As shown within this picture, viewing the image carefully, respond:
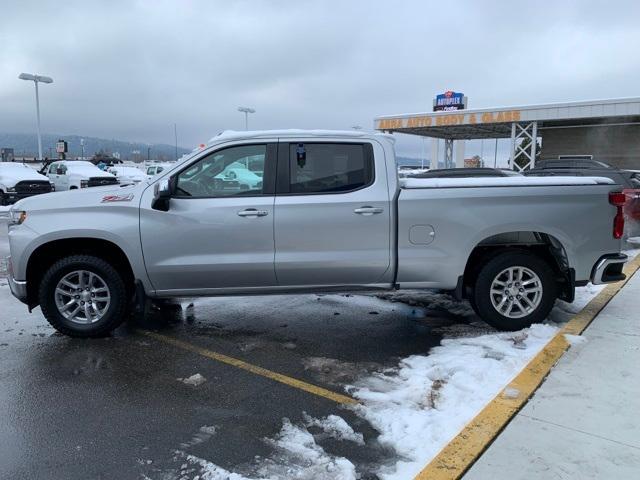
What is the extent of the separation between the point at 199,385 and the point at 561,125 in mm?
24936

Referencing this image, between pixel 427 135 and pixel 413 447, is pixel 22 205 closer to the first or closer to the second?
pixel 413 447

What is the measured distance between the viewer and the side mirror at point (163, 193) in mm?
4898

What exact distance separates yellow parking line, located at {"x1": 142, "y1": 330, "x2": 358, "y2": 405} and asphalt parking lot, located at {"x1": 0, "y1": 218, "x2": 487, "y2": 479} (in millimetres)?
15

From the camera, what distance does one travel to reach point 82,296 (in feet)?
17.2

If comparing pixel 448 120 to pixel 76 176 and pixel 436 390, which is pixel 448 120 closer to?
pixel 76 176

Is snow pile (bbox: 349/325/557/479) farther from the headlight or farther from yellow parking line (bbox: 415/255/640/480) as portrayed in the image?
the headlight

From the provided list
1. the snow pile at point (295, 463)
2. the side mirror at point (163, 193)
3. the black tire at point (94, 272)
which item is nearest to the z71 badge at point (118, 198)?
the side mirror at point (163, 193)

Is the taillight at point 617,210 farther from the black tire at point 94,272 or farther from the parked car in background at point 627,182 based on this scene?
the black tire at point 94,272

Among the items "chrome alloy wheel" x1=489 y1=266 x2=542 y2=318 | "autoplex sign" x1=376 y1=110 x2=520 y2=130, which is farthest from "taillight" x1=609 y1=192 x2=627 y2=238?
"autoplex sign" x1=376 y1=110 x2=520 y2=130

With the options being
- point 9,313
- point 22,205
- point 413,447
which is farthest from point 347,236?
point 9,313

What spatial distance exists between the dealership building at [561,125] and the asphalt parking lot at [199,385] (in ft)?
60.2

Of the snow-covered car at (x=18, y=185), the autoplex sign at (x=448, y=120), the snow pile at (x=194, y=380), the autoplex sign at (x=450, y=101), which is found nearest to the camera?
the snow pile at (x=194, y=380)

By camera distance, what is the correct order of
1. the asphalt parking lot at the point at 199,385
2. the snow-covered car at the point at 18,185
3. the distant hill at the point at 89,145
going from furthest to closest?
the distant hill at the point at 89,145 < the snow-covered car at the point at 18,185 < the asphalt parking lot at the point at 199,385

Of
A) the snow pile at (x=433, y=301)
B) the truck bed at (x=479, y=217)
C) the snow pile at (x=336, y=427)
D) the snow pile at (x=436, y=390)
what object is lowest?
the snow pile at (x=336, y=427)
